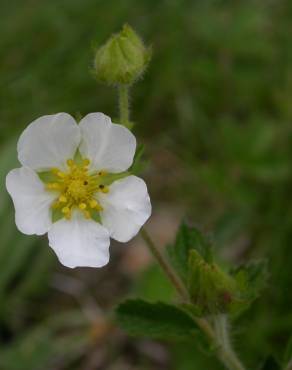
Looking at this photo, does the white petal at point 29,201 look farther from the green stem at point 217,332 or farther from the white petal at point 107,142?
the green stem at point 217,332

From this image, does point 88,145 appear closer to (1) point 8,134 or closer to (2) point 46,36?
(1) point 8,134

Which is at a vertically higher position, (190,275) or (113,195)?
(113,195)

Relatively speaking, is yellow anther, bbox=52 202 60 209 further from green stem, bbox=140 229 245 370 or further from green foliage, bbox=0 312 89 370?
green foliage, bbox=0 312 89 370

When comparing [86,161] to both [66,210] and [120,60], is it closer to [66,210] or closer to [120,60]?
[66,210]

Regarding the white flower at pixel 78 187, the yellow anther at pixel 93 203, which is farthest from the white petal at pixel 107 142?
the yellow anther at pixel 93 203

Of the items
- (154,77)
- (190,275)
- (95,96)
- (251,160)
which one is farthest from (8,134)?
(190,275)

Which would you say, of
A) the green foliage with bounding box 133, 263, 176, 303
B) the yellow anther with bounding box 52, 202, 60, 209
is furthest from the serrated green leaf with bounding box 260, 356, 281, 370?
the green foliage with bounding box 133, 263, 176, 303

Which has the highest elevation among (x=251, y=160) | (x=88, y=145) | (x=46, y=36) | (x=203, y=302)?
(x=46, y=36)
